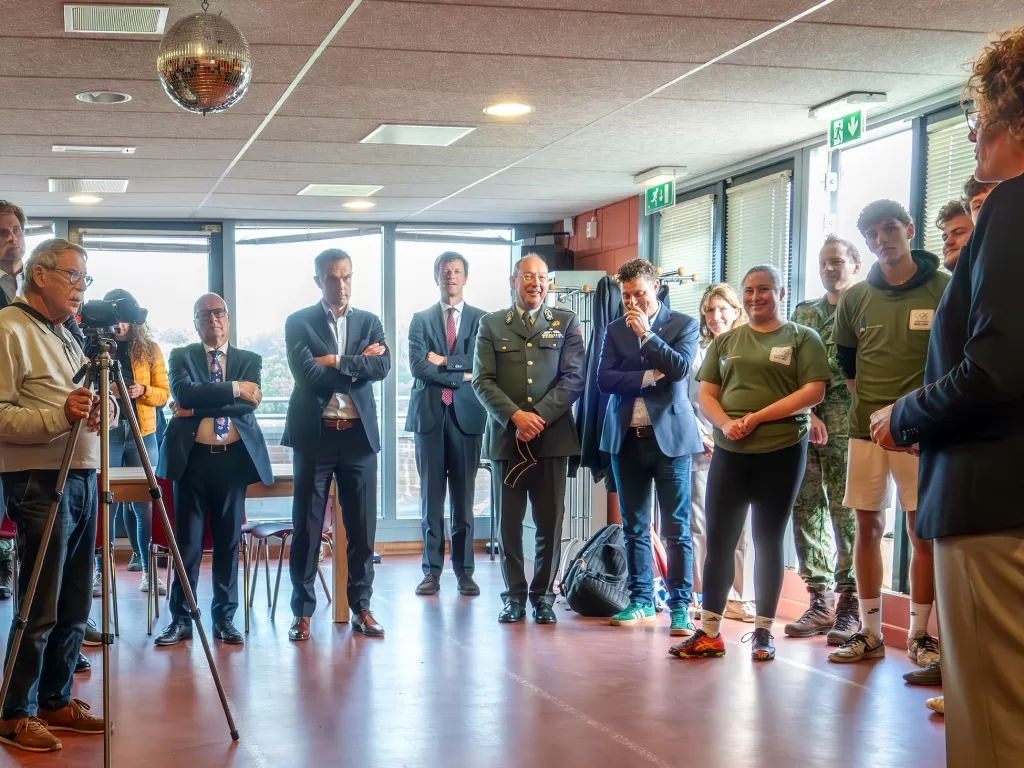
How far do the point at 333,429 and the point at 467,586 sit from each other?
159 centimetres

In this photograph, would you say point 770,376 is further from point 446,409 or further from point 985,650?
point 985,650

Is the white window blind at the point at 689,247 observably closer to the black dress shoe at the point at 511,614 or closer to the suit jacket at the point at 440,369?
the suit jacket at the point at 440,369

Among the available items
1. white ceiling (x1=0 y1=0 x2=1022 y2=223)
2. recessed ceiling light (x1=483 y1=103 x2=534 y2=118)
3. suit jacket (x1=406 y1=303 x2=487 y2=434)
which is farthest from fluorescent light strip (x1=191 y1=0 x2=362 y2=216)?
suit jacket (x1=406 y1=303 x2=487 y2=434)

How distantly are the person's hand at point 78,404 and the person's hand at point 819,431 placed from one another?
306cm

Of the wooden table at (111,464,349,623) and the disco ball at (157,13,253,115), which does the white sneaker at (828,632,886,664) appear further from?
the disco ball at (157,13,253,115)

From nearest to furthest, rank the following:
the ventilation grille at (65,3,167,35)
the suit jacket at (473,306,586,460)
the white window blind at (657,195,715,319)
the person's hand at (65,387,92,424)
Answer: the person's hand at (65,387,92,424) < the ventilation grille at (65,3,167,35) < the suit jacket at (473,306,586,460) < the white window blind at (657,195,715,319)

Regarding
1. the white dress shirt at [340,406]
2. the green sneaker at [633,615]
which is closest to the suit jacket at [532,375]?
the white dress shirt at [340,406]

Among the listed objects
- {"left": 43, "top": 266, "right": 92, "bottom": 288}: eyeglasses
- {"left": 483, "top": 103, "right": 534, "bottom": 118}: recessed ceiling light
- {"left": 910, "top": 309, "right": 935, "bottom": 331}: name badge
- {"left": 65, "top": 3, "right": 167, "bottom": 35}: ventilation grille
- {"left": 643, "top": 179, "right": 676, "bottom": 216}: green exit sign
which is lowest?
{"left": 910, "top": 309, "right": 935, "bottom": 331}: name badge

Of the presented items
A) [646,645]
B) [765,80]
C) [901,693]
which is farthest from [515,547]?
[765,80]

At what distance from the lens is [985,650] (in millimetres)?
1696

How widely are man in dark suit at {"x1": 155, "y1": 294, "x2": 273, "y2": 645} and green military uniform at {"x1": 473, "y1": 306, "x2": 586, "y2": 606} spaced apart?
1116 millimetres

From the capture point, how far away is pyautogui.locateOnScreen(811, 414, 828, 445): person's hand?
15.6 feet

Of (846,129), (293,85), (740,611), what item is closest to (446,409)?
(740,611)

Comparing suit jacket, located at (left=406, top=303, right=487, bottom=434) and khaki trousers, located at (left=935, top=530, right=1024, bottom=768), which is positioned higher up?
suit jacket, located at (left=406, top=303, right=487, bottom=434)
